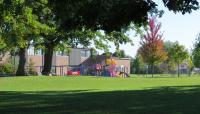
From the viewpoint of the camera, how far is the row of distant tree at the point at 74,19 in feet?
59.7

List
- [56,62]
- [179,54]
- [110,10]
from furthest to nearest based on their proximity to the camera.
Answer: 1. [56,62]
2. [179,54]
3. [110,10]

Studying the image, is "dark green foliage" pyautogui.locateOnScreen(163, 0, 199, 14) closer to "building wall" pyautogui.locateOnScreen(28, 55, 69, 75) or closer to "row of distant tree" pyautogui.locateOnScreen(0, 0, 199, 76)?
"row of distant tree" pyautogui.locateOnScreen(0, 0, 199, 76)

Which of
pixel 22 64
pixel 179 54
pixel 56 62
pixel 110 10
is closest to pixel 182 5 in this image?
pixel 110 10

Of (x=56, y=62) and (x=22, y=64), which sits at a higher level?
(x=56, y=62)

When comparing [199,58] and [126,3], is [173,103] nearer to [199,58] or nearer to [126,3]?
[126,3]

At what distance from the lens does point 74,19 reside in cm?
1945

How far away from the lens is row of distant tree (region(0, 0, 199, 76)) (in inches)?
717

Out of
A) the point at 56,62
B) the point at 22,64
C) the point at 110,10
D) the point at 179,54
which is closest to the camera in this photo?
the point at 110,10

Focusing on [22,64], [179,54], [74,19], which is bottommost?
[22,64]

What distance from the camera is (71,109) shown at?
13.1 m

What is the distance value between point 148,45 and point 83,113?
77.3 metres

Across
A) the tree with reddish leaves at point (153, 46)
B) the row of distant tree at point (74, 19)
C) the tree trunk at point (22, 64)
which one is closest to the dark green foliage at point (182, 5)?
the row of distant tree at point (74, 19)

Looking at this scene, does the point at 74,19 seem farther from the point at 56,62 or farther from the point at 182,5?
the point at 56,62

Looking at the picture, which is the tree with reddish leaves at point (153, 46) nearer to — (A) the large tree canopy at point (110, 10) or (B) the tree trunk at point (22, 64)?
(B) the tree trunk at point (22, 64)
